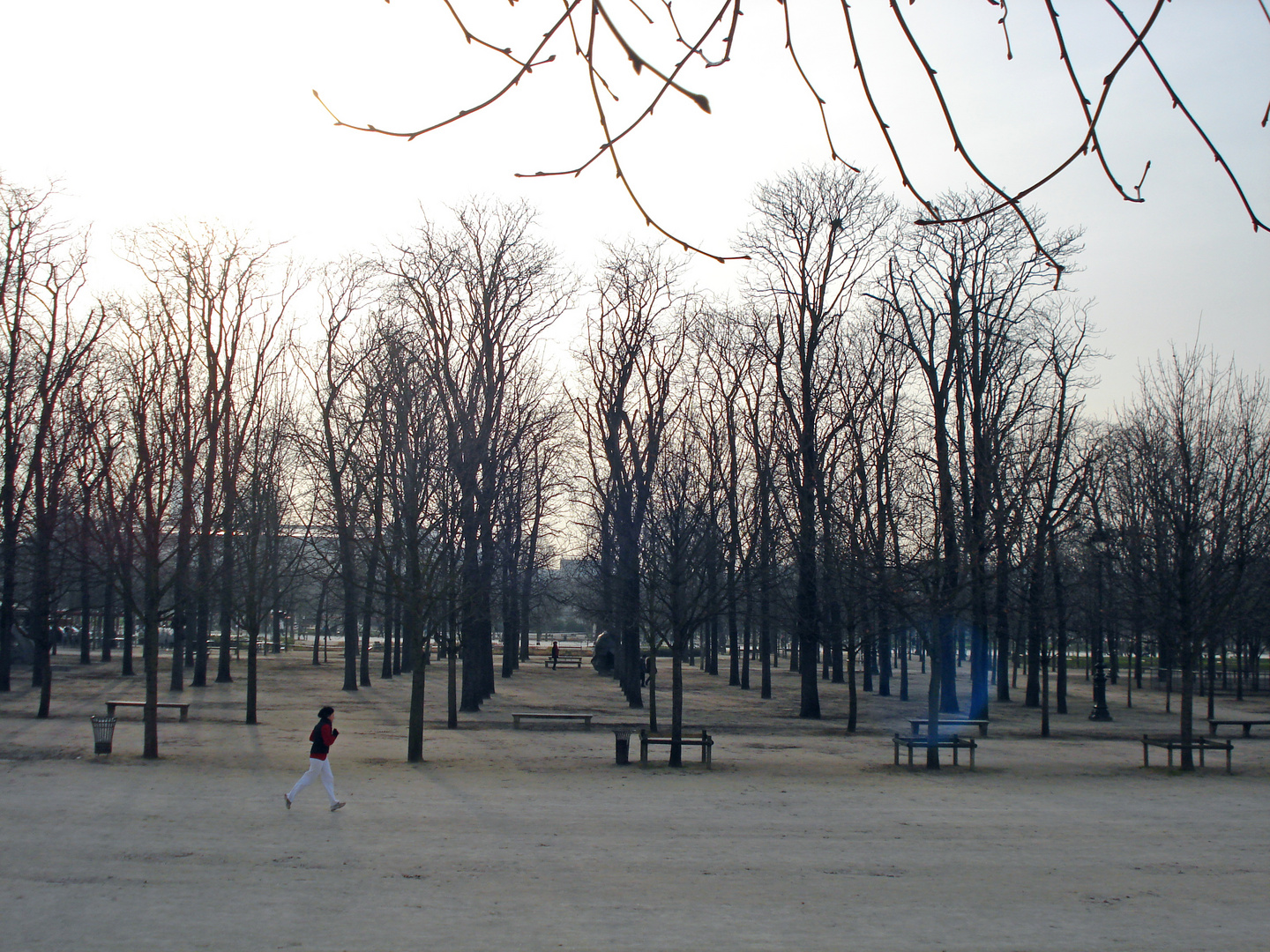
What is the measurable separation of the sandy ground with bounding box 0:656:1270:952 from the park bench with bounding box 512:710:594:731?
9.42 feet

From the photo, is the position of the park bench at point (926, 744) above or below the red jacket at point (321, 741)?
below

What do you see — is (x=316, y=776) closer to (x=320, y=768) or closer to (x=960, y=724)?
(x=320, y=768)

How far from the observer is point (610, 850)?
11.8 meters

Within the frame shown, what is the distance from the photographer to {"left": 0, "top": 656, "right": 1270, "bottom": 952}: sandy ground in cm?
864

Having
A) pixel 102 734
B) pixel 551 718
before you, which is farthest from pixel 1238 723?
pixel 102 734

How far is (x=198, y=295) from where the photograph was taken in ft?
111

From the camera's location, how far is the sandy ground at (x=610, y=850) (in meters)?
8.64

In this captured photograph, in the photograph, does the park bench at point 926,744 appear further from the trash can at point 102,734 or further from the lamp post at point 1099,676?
the trash can at point 102,734

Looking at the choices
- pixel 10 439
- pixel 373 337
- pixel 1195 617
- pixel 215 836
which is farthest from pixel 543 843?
pixel 10 439

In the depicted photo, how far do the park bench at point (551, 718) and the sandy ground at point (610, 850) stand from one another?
287 cm

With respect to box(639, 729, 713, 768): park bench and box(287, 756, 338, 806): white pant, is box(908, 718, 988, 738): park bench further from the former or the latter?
box(287, 756, 338, 806): white pant

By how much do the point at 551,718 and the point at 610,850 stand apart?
608 inches

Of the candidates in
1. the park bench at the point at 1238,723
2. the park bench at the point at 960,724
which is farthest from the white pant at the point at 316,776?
the park bench at the point at 1238,723

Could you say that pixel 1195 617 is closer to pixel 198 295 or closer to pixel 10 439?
pixel 198 295
